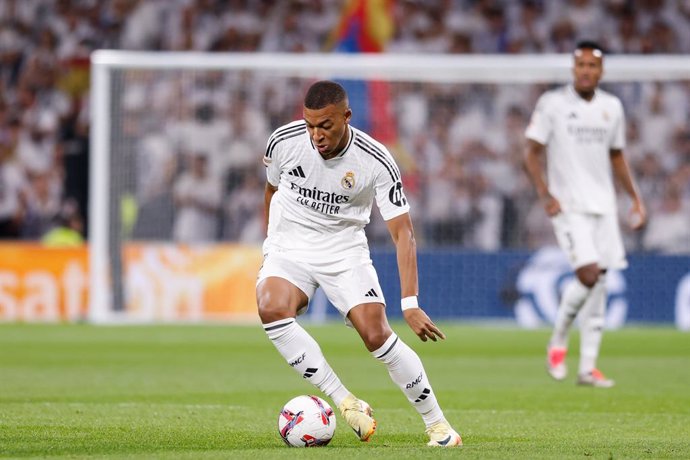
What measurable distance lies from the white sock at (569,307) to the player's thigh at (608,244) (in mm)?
278

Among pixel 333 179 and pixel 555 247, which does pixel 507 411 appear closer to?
pixel 333 179

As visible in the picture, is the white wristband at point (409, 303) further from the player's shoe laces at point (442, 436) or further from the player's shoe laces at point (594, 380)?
the player's shoe laces at point (594, 380)

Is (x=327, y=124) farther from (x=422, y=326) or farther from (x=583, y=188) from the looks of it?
(x=583, y=188)

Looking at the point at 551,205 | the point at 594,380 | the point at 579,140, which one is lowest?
the point at 594,380

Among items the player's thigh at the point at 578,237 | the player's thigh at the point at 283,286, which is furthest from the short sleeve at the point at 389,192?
the player's thigh at the point at 578,237

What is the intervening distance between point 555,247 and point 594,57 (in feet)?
25.5

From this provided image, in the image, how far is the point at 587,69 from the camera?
10.7 meters

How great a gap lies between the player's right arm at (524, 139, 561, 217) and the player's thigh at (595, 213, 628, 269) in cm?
41

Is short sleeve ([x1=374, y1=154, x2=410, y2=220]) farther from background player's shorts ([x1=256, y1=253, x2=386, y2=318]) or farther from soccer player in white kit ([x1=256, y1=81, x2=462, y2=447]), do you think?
background player's shorts ([x1=256, y1=253, x2=386, y2=318])

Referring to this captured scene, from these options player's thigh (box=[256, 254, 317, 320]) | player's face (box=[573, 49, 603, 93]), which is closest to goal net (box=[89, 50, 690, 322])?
player's face (box=[573, 49, 603, 93])

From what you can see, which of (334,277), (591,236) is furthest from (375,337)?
(591,236)

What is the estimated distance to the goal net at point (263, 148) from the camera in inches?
713

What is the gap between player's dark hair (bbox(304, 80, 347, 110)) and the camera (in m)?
6.58

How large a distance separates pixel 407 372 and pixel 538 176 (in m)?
4.36
